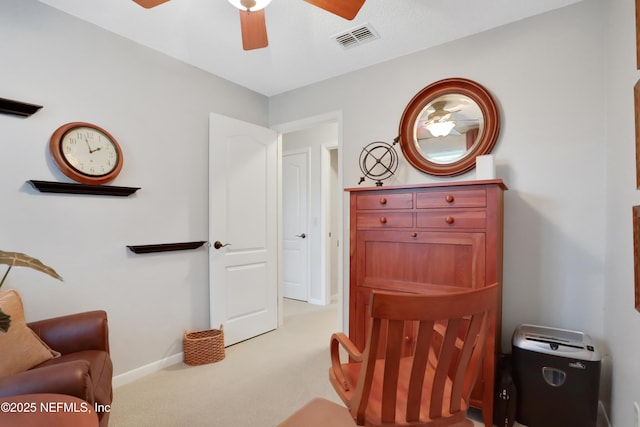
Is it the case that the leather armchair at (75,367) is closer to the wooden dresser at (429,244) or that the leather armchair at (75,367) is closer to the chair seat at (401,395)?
the chair seat at (401,395)

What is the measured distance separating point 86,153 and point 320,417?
218 centimetres

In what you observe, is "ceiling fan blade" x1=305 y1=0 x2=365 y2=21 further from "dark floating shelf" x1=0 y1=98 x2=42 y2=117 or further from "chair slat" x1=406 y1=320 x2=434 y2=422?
"dark floating shelf" x1=0 y1=98 x2=42 y2=117

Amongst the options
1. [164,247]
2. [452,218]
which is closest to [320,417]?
[452,218]

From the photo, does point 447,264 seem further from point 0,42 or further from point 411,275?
point 0,42

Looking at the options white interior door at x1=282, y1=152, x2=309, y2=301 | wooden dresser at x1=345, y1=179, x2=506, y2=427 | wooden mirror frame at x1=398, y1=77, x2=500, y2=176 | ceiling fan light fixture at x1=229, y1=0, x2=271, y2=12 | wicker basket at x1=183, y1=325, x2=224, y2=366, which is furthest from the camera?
white interior door at x1=282, y1=152, x2=309, y2=301

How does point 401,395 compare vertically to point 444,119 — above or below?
below

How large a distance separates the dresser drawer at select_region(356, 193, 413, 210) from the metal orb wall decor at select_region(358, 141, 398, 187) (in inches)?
15.0

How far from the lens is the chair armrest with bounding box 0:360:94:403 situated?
3.83 feet

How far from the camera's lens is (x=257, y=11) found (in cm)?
174

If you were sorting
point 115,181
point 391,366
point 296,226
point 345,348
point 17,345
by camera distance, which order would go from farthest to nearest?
1. point 296,226
2. point 115,181
3. point 17,345
4. point 345,348
5. point 391,366

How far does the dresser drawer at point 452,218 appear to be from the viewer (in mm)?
1808

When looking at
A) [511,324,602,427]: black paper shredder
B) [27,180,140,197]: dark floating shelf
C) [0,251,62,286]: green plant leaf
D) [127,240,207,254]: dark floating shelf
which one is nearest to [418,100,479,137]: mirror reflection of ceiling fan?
[511,324,602,427]: black paper shredder

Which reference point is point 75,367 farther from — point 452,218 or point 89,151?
point 452,218

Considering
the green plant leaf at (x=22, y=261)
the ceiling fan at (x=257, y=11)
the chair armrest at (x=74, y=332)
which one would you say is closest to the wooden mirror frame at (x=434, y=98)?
the ceiling fan at (x=257, y=11)
